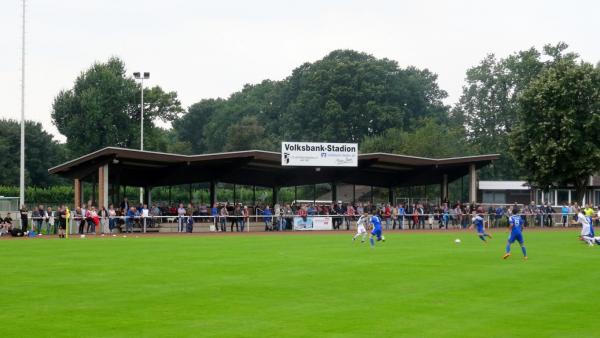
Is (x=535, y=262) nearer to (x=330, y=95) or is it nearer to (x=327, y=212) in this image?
(x=327, y=212)

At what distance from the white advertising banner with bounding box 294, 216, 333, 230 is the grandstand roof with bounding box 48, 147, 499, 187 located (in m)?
3.91

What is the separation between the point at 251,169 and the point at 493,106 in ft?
145

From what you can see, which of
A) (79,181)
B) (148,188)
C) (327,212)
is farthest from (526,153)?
(79,181)

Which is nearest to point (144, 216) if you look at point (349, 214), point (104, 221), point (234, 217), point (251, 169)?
point (104, 221)

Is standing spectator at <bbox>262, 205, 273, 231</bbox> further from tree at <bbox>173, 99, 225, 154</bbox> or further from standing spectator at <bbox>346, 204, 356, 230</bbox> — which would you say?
tree at <bbox>173, 99, 225, 154</bbox>

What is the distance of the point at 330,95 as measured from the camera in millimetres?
99562

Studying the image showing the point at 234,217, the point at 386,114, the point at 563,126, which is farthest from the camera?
the point at 386,114

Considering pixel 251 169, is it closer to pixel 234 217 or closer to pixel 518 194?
pixel 234 217

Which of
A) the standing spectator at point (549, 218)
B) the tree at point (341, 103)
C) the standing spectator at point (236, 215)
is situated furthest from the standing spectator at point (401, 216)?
the tree at point (341, 103)

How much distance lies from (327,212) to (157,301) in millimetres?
36742

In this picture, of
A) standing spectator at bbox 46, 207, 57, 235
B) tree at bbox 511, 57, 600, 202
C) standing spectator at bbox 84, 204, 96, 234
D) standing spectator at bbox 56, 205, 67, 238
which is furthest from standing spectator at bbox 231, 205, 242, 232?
tree at bbox 511, 57, 600, 202

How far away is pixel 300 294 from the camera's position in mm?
16516

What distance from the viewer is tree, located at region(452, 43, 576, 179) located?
87625 millimetres

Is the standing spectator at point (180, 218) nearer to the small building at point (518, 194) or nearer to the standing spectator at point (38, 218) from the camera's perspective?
the standing spectator at point (38, 218)
